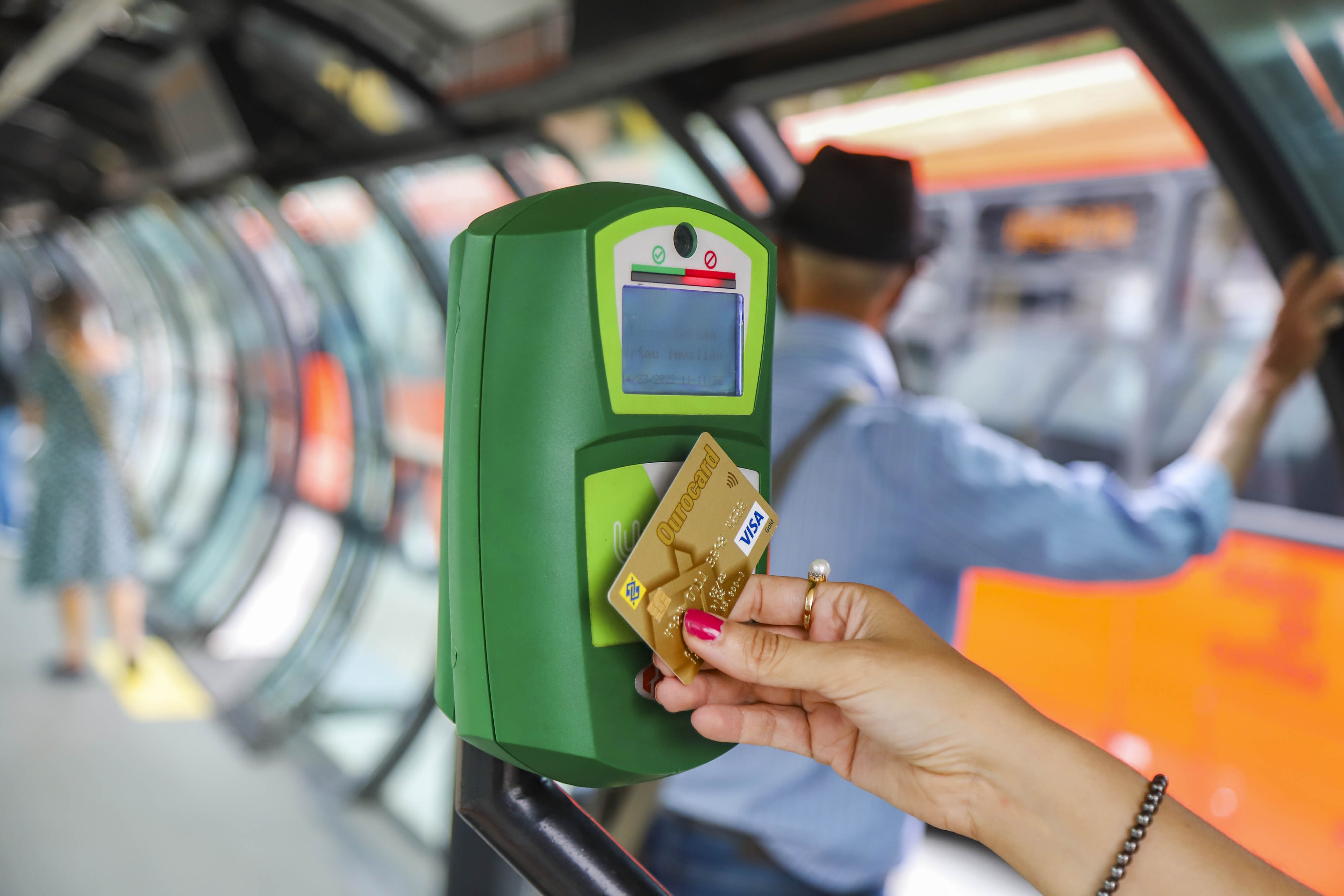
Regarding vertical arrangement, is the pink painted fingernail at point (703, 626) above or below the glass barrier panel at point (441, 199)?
below

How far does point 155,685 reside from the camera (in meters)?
5.60

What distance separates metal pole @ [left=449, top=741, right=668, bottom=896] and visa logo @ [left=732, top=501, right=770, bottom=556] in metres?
0.24

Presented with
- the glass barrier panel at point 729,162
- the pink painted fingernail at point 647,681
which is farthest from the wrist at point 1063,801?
the glass barrier panel at point 729,162

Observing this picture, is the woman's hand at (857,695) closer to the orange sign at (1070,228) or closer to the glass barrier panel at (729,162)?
the glass barrier panel at (729,162)

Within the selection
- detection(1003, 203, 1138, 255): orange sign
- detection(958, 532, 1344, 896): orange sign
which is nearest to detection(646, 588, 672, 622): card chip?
detection(958, 532, 1344, 896): orange sign

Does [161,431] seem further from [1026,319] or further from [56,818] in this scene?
[1026,319]

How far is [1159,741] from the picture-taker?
142 inches

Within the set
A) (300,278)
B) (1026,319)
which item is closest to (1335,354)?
→ (1026,319)

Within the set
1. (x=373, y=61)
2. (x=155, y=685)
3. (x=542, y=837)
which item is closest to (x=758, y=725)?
(x=542, y=837)

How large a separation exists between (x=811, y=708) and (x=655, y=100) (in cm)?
185

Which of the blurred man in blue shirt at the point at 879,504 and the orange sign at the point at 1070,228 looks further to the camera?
the orange sign at the point at 1070,228

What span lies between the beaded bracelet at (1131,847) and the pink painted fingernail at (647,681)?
14.4 inches

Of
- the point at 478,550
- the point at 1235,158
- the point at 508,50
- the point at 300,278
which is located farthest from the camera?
the point at 300,278

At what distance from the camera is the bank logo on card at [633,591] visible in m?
0.65
